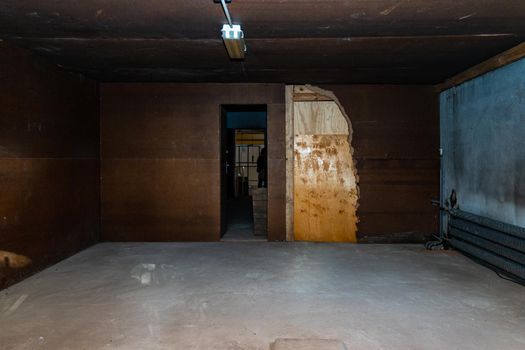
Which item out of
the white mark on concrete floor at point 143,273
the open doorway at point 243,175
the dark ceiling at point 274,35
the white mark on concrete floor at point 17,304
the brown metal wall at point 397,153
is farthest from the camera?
the open doorway at point 243,175

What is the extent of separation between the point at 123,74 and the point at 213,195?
2.04 meters

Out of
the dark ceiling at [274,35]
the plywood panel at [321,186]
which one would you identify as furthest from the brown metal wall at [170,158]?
the dark ceiling at [274,35]

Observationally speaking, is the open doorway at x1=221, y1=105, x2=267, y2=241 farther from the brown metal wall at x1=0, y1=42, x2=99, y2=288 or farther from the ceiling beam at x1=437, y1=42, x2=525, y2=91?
the ceiling beam at x1=437, y1=42, x2=525, y2=91

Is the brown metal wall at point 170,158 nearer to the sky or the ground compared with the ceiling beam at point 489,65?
nearer to the ground

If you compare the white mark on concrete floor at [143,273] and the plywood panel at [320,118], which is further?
the plywood panel at [320,118]

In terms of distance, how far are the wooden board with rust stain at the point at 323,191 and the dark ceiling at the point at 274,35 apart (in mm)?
1119

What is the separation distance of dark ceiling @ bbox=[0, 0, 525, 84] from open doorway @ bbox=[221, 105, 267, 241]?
1618 mm

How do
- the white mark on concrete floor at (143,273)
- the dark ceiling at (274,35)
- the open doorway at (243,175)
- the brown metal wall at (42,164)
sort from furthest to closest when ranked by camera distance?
the open doorway at (243,175) < the white mark on concrete floor at (143,273) < the brown metal wall at (42,164) < the dark ceiling at (274,35)

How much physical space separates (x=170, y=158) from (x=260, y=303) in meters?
2.95

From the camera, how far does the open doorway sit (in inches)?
213

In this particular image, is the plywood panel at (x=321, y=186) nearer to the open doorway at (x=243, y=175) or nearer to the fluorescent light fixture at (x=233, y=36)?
the open doorway at (x=243, y=175)

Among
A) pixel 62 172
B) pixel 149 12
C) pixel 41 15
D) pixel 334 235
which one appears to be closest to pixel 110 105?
pixel 62 172

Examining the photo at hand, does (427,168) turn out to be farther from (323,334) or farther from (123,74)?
(123,74)

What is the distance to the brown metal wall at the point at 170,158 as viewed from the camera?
5.13 meters
